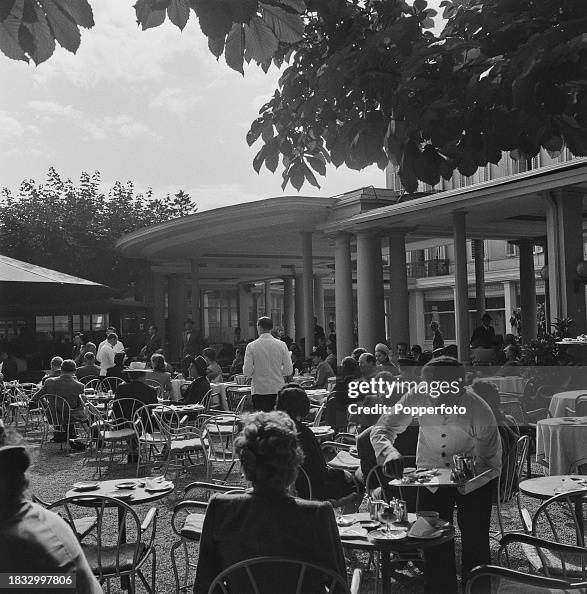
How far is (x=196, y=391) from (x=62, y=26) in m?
7.93

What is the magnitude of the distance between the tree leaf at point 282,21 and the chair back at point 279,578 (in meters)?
1.88

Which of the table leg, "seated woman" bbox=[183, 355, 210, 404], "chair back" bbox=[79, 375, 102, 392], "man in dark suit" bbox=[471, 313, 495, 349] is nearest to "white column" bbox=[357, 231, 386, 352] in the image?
"man in dark suit" bbox=[471, 313, 495, 349]

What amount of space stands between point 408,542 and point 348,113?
2095mm

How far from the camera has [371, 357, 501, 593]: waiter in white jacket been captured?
159 inches

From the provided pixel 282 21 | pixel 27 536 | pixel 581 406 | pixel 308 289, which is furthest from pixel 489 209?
pixel 27 536

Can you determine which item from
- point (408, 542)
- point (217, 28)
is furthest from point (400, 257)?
point (217, 28)

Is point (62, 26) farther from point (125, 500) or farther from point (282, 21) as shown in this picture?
point (125, 500)

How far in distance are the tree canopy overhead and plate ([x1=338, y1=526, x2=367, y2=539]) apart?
5.52ft

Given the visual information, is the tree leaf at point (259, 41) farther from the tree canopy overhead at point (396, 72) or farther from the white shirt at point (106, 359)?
the white shirt at point (106, 359)

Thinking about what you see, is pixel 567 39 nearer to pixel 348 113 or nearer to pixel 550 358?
pixel 348 113

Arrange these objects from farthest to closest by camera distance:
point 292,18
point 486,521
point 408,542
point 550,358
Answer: point 550,358 → point 486,521 → point 408,542 → point 292,18

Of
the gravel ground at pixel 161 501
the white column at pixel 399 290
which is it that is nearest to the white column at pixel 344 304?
the white column at pixel 399 290

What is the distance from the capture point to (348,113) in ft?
11.8

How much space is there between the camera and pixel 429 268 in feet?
112
